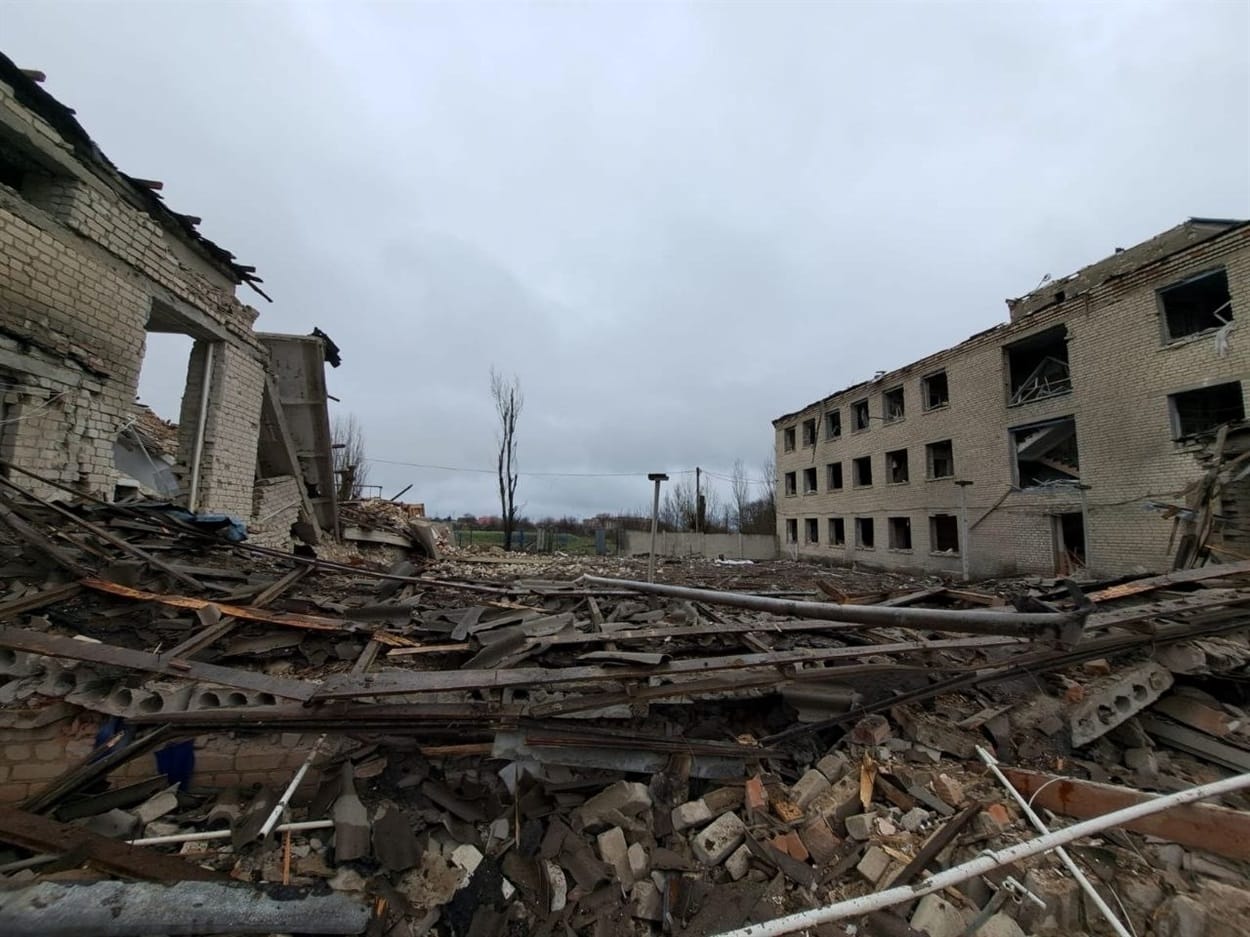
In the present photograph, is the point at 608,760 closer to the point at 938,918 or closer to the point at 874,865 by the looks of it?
the point at 874,865

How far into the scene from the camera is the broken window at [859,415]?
22227mm

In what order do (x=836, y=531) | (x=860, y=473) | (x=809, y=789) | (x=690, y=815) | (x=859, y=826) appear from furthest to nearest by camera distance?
Answer: (x=836, y=531), (x=860, y=473), (x=809, y=789), (x=690, y=815), (x=859, y=826)

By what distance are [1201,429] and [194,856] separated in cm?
1881

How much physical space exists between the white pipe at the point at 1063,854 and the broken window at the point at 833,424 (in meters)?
22.2

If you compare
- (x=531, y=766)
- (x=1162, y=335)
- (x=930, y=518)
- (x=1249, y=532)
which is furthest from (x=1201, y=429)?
(x=531, y=766)

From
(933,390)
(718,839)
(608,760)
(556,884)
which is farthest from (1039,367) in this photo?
(556,884)

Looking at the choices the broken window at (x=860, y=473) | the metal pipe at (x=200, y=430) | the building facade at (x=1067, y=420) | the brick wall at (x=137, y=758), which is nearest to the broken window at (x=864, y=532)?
the building facade at (x=1067, y=420)

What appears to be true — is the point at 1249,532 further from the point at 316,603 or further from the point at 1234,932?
the point at 316,603

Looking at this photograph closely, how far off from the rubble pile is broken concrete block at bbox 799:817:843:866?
0.01 meters

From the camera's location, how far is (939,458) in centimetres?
1867

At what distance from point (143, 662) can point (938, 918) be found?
4.57 meters

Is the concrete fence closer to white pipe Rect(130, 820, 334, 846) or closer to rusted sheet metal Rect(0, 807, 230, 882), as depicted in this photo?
white pipe Rect(130, 820, 334, 846)

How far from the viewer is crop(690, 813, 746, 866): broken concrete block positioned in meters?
2.71

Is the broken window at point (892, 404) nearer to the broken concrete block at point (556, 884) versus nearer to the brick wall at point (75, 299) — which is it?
the broken concrete block at point (556, 884)
